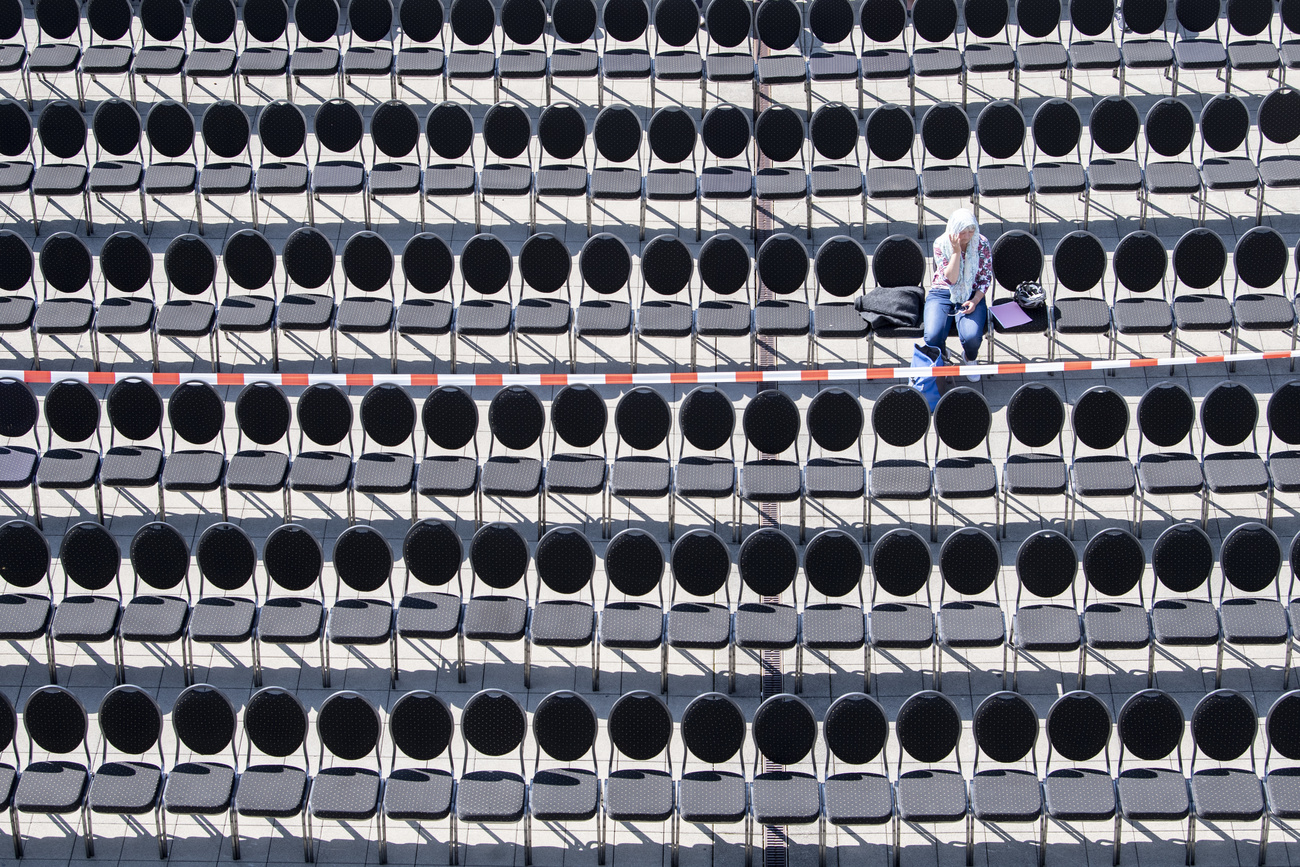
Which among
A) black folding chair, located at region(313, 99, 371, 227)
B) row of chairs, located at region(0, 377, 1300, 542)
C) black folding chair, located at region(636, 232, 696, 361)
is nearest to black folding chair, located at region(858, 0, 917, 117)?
→ black folding chair, located at region(636, 232, 696, 361)

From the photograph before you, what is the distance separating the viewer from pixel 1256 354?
11.7 meters

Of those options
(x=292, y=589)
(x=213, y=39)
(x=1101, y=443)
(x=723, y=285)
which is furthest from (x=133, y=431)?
(x=1101, y=443)

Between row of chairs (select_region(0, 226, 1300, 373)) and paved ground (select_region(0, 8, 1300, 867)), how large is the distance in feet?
0.70

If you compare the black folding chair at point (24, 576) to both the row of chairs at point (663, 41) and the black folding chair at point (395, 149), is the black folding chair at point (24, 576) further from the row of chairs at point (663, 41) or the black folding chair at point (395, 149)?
the row of chairs at point (663, 41)

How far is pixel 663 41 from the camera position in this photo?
1384cm

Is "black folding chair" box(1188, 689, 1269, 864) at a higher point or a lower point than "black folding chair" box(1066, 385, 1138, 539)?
lower

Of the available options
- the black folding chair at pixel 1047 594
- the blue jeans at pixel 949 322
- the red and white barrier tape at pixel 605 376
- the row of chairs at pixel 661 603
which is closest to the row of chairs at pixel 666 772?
the black folding chair at pixel 1047 594

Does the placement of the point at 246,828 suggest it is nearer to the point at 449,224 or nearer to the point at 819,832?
the point at 819,832

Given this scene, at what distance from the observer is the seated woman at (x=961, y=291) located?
38.2 ft

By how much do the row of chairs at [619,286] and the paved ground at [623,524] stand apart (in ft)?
0.70

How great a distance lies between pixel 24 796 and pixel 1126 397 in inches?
265

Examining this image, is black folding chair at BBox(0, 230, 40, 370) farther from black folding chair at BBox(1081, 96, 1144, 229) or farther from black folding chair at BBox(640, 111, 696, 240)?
black folding chair at BBox(1081, 96, 1144, 229)

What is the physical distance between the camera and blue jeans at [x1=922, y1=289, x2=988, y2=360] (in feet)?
38.3

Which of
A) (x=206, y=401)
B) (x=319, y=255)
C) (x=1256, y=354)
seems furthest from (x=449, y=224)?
(x=1256, y=354)
